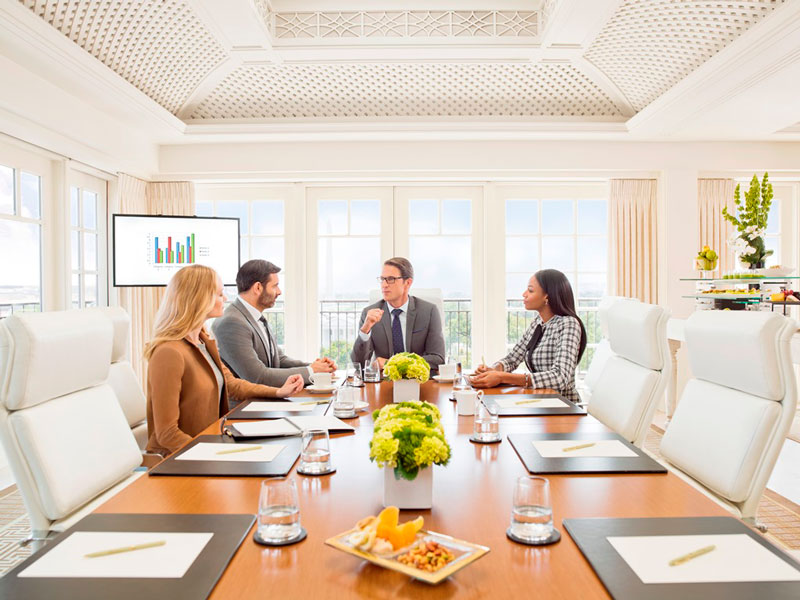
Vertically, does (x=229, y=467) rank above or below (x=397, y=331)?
below

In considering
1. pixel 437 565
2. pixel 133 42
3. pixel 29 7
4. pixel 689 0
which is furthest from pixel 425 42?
pixel 437 565

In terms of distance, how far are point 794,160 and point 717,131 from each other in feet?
3.09

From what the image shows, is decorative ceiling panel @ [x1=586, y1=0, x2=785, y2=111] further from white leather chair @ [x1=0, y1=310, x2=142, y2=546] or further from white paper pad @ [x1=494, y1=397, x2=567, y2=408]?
white leather chair @ [x1=0, y1=310, x2=142, y2=546]

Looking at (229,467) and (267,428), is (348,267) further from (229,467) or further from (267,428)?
(229,467)

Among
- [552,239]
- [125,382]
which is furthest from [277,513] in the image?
[552,239]

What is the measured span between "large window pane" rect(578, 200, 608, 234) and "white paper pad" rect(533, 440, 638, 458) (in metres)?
4.29

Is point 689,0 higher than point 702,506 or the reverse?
higher

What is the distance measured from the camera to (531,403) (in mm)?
2441

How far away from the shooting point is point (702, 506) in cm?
130

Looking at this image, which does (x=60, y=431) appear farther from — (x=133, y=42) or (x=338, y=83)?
(x=338, y=83)

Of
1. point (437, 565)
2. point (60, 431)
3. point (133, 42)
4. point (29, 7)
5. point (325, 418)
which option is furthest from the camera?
point (133, 42)

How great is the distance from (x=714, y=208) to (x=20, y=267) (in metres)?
5.46

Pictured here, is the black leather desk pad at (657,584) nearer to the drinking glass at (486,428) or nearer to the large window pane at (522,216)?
the drinking glass at (486,428)

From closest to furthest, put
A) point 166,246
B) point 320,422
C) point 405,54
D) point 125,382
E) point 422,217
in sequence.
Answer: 1. point 320,422
2. point 125,382
3. point 405,54
4. point 166,246
5. point 422,217
